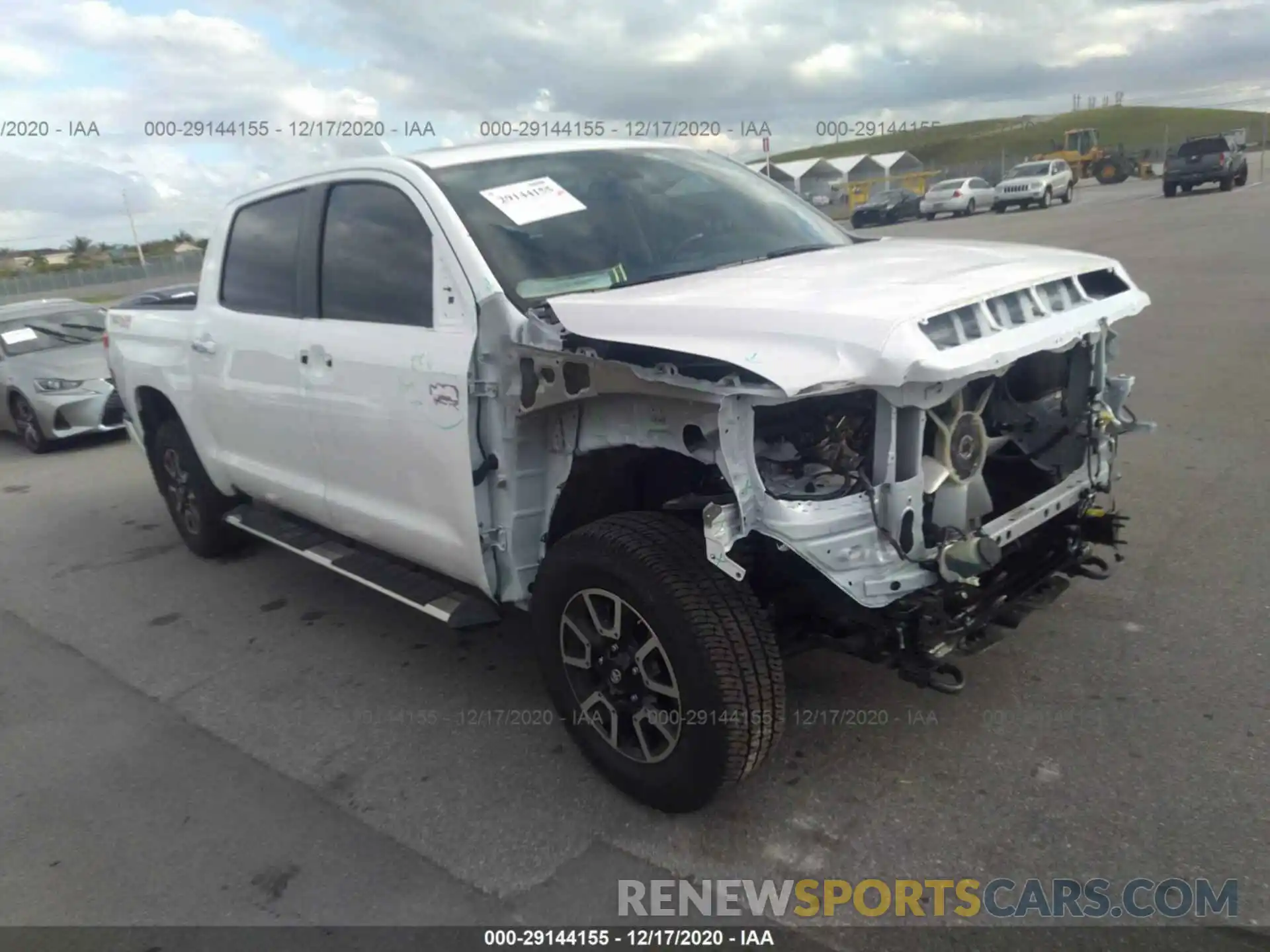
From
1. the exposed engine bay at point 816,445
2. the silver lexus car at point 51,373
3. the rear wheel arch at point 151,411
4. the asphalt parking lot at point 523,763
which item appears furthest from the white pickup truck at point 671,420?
the silver lexus car at point 51,373

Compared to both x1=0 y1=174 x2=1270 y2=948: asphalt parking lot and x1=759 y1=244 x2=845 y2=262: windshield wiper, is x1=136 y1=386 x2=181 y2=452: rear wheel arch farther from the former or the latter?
x1=759 y1=244 x2=845 y2=262: windshield wiper

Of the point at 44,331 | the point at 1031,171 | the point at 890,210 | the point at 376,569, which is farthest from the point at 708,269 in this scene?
the point at 890,210

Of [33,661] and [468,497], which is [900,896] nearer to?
[468,497]

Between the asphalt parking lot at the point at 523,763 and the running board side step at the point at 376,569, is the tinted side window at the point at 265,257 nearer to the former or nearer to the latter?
the running board side step at the point at 376,569

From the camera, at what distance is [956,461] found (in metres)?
2.99

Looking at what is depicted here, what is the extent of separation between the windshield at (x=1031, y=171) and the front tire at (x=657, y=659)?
1408 inches

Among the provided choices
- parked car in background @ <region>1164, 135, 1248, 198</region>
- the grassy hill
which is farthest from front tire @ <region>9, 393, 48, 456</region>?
the grassy hill

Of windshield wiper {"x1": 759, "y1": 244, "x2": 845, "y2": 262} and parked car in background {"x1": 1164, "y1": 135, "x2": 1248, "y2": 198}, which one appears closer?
windshield wiper {"x1": 759, "y1": 244, "x2": 845, "y2": 262}

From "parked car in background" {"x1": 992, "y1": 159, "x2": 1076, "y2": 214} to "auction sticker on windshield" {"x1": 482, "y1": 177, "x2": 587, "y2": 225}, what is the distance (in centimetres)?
3386

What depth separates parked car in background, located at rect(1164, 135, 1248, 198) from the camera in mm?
30828

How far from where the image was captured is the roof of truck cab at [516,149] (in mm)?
3875

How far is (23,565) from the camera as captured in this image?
6.34 metres

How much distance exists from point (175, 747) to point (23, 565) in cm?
329

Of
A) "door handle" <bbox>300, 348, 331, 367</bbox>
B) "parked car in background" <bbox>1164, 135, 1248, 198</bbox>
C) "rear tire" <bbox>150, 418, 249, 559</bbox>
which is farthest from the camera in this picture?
"parked car in background" <bbox>1164, 135, 1248, 198</bbox>
